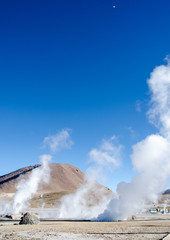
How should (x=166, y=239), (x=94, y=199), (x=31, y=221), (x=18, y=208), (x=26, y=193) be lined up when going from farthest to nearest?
(x=94, y=199), (x=26, y=193), (x=18, y=208), (x=31, y=221), (x=166, y=239)

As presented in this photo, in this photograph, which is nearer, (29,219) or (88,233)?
(88,233)

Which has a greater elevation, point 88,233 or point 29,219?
point 29,219

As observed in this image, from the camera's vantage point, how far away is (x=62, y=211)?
74.0 m

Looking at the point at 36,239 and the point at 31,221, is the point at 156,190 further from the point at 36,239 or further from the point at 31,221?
the point at 36,239

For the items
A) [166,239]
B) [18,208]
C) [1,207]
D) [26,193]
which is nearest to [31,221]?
[166,239]

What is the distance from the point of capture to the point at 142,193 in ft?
200

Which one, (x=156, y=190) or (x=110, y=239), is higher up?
(x=156, y=190)

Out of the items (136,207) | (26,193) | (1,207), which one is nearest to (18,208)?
(26,193)

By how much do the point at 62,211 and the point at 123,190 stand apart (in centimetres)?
2357

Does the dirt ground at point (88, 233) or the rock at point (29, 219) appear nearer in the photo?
the dirt ground at point (88, 233)

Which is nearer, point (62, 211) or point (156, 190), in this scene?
point (156, 190)

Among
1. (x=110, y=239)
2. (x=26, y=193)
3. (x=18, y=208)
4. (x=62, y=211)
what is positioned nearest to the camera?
(x=110, y=239)

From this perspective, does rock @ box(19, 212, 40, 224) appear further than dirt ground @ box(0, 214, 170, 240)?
Yes

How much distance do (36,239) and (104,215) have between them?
4083 cm
